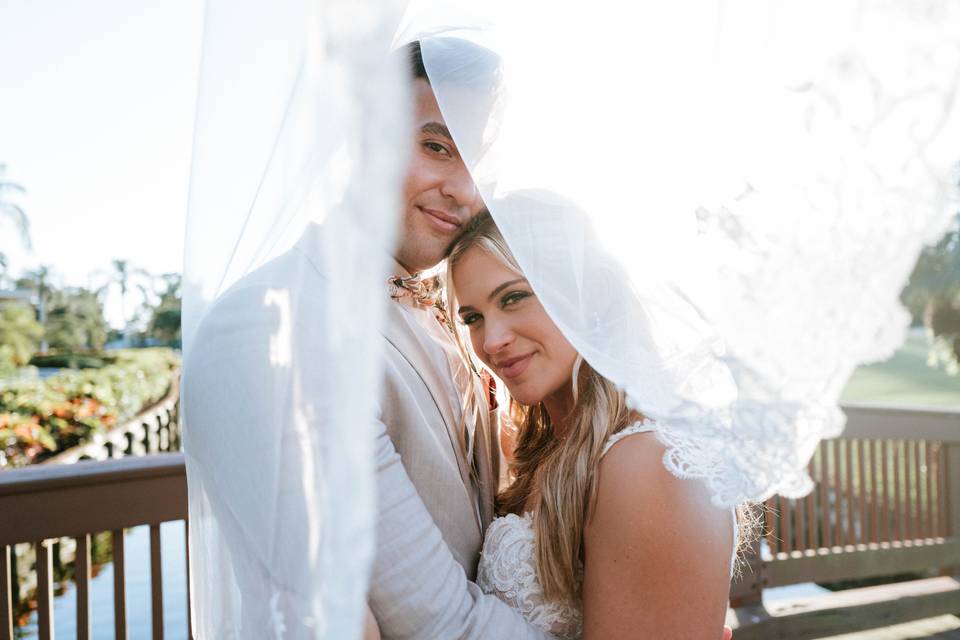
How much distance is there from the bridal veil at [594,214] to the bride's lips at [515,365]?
0.67 metres

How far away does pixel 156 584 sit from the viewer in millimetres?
2117

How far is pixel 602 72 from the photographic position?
3.63 feet

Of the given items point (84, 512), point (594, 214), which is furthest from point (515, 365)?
point (84, 512)

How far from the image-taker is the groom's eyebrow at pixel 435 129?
165cm

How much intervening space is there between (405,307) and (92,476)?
3.43 feet

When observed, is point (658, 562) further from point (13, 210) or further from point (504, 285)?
point (13, 210)

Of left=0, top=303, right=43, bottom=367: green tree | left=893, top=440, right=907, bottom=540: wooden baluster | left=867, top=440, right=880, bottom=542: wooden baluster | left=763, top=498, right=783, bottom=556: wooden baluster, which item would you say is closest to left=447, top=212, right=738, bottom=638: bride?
left=763, top=498, right=783, bottom=556: wooden baluster

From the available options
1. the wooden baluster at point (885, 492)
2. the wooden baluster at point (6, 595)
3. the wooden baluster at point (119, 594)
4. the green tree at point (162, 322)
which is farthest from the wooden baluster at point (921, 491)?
the green tree at point (162, 322)

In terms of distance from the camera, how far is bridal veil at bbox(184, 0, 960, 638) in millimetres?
618

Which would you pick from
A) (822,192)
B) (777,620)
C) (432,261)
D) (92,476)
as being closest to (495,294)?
(432,261)

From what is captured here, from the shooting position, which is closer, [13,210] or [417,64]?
[417,64]

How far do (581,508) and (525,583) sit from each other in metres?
0.21

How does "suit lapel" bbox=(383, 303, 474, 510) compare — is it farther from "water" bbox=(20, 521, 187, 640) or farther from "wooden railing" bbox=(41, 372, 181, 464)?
"water" bbox=(20, 521, 187, 640)

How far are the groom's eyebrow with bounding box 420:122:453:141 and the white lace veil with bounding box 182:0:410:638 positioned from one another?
2.24 ft
